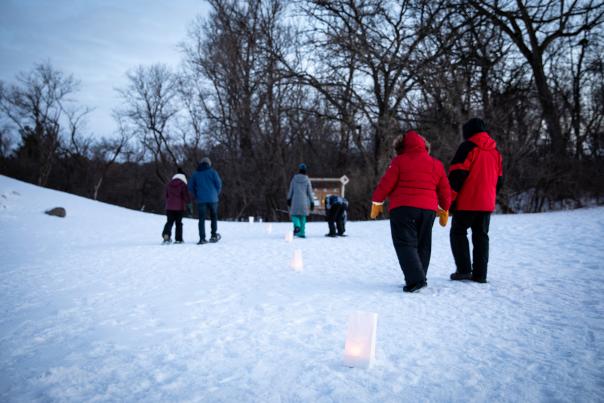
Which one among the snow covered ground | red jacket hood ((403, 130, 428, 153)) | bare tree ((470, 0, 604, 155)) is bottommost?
the snow covered ground

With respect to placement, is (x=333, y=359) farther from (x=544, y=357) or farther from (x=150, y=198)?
(x=150, y=198)

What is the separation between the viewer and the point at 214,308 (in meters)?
3.50

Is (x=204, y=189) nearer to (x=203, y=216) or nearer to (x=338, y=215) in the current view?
(x=203, y=216)

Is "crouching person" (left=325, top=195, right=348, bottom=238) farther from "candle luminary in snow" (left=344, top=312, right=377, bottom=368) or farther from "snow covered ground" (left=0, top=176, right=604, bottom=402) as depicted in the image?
"candle luminary in snow" (left=344, top=312, right=377, bottom=368)

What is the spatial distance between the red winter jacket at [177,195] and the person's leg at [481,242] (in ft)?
21.6

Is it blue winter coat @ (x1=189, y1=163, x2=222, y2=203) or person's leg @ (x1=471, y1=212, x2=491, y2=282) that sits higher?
blue winter coat @ (x1=189, y1=163, x2=222, y2=203)

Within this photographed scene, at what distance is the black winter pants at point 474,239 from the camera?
4.16 metres

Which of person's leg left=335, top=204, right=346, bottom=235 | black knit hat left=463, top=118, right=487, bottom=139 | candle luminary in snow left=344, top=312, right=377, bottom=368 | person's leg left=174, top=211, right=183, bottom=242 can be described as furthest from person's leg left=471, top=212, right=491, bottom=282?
person's leg left=174, top=211, right=183, bottom=242

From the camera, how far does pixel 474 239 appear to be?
4.20 metres

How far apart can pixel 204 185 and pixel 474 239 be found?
6.22 metres

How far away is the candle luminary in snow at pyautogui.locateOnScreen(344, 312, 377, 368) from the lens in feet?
7.27

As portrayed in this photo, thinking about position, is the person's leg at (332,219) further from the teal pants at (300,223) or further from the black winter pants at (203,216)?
the black winter pants at (203,216)

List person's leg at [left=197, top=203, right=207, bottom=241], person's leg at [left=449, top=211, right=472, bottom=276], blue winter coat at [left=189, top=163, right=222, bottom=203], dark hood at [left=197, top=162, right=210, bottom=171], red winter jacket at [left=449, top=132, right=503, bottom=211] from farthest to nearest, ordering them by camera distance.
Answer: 1. dark hood at [left=197, top=162, right=210, bottom=171]
2. blue winter coat at [left=189, top=163, right=222, bottom=203]
3. person's leg at [left=197, top=203, right=207, bottom=241]
4. person's leg at [left=449, top=211, right=472, bottom=276]
5. red winter jacket at [left=449, top=132, right=503, bottom=211]

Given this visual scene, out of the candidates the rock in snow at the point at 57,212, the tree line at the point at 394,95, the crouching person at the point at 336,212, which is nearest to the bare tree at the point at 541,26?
the tree line at the point at 394,95
